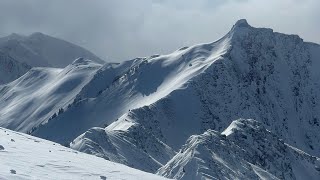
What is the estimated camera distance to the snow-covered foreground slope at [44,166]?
3906 cm

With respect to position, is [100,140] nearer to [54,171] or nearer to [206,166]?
[206,166]

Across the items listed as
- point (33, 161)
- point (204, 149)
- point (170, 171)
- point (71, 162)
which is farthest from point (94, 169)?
point (204, 149)

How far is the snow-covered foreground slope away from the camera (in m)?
39.1

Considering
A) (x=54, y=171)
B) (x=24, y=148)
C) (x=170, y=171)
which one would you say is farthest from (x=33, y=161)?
(x=170, y=171)

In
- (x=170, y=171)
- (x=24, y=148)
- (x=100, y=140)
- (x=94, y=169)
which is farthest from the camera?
(x=100, y=140)

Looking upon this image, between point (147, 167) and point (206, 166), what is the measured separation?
2477 cm

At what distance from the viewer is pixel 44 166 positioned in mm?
42531

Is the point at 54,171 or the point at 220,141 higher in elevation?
the point at 54,171

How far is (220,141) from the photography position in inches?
7800

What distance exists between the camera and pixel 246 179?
178375mm

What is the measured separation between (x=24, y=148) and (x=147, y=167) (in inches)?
5699

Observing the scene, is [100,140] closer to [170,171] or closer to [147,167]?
[147,167]

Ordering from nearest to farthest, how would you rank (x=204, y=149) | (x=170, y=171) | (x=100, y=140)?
(x=170, y=171) < (x=204, y=149) < (x=100, y=140)

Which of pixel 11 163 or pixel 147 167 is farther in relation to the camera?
pixel 147 167
